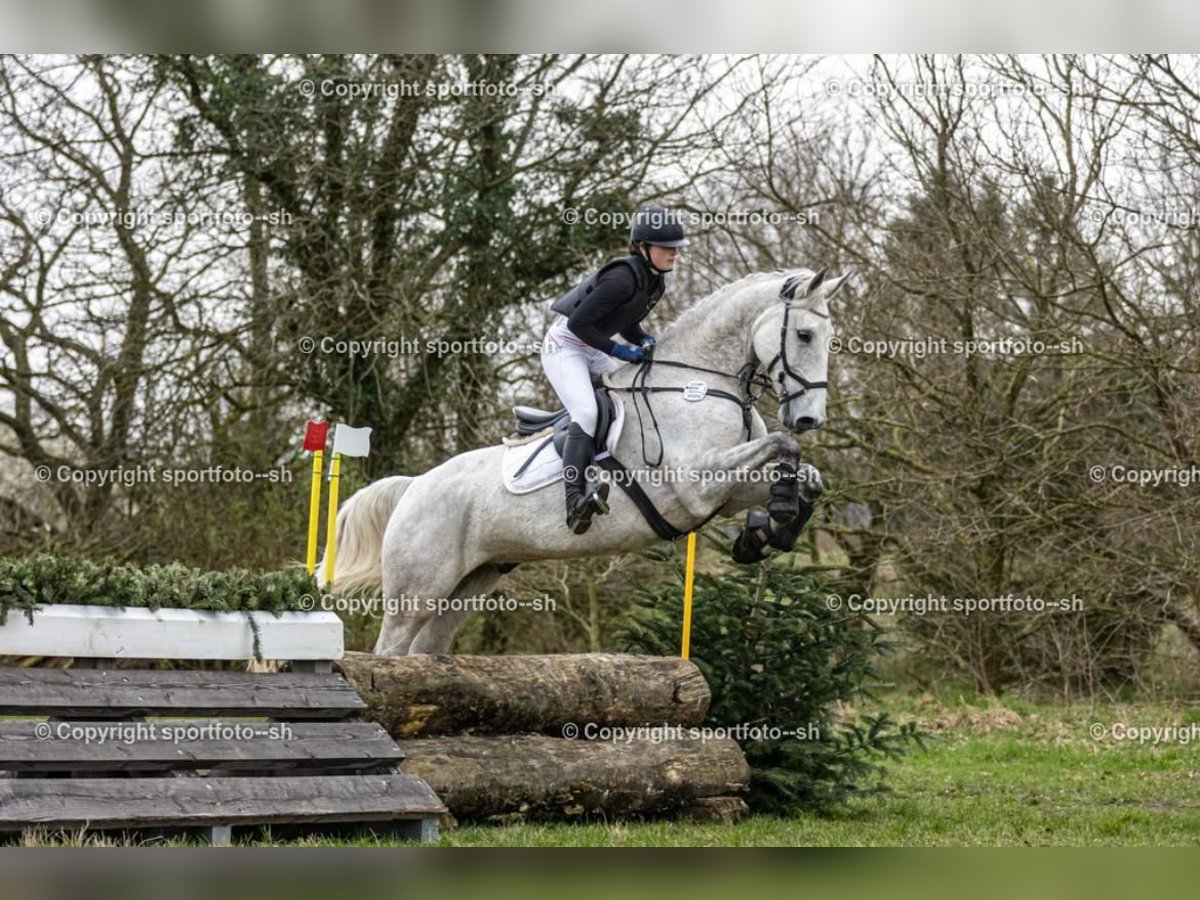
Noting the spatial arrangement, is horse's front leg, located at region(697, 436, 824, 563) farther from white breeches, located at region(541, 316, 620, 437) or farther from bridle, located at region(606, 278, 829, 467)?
white breeches, located at region(541, 316, 620, 437)

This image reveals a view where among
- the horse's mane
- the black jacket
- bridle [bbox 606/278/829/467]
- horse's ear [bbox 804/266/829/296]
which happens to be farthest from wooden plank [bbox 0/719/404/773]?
horse's ear [bbox 804/266/829/296]

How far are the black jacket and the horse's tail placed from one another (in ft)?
4.95

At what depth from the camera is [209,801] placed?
15.9 ft

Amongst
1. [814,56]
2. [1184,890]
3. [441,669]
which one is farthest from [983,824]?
[814,56]

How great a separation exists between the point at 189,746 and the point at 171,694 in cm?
24

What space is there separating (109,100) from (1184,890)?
12.2m

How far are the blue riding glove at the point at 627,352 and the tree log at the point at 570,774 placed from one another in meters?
1.71

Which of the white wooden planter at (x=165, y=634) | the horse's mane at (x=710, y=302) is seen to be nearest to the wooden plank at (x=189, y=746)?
the white wooden planter at (x=165, y=634)

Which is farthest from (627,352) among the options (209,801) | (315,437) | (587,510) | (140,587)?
(209,801)

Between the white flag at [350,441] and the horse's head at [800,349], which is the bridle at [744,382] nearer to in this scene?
the horse's head at [800,349]

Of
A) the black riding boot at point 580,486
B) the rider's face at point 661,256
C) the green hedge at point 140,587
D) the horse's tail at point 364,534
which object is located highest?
the rider's face at point 661,256

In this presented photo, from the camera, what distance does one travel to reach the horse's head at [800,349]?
5.86 metres

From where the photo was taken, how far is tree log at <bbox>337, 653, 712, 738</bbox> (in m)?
5.93

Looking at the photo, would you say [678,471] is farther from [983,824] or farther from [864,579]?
[864,579]
